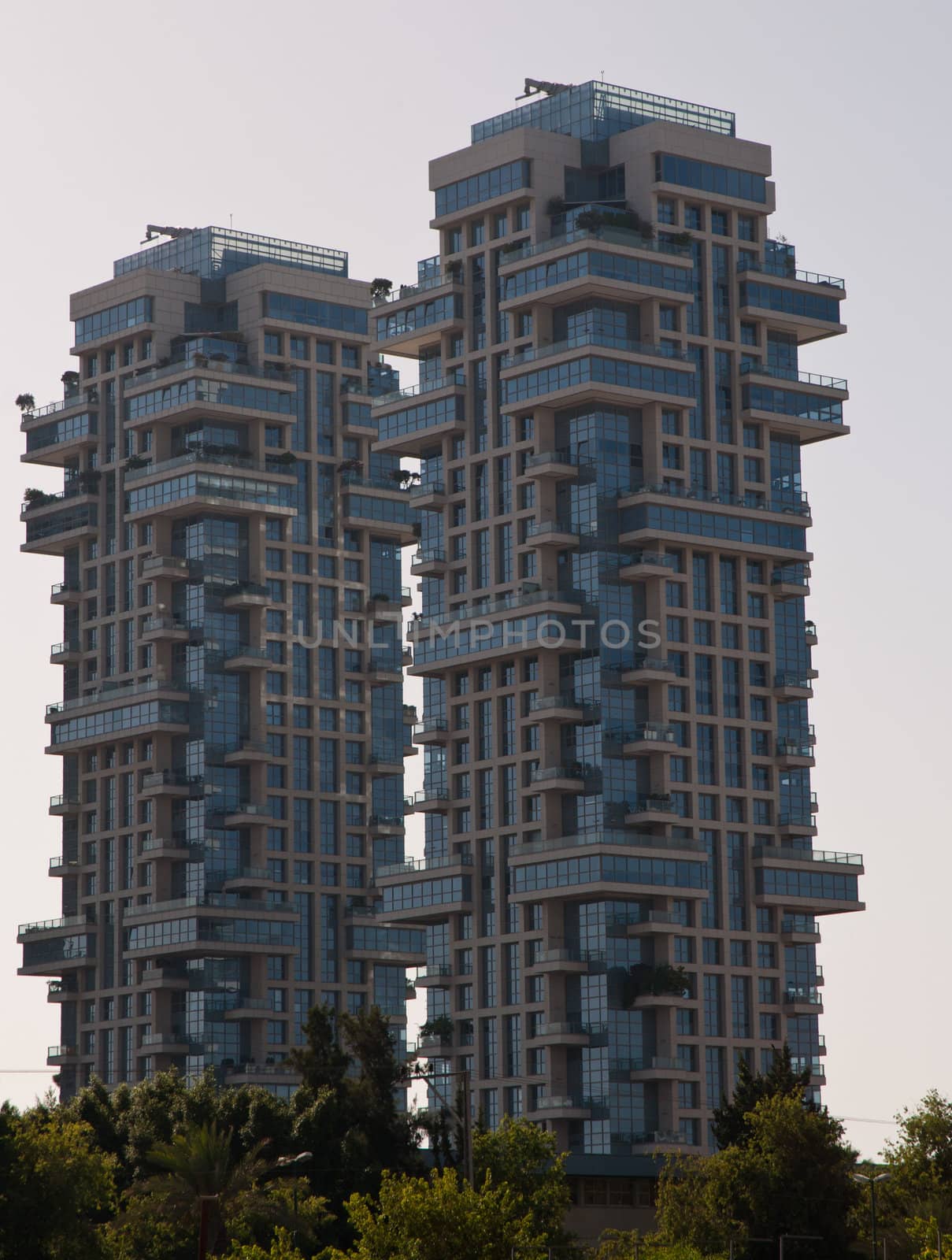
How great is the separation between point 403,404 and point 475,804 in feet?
99.6

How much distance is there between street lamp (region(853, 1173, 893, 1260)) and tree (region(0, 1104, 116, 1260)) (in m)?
36.0

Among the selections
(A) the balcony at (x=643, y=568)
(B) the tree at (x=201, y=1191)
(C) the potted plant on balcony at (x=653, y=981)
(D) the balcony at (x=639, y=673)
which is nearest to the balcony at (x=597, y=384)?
(A) the balcony at (x=643, y=568)

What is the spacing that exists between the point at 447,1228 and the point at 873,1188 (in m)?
38.4

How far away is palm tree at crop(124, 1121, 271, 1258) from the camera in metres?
118

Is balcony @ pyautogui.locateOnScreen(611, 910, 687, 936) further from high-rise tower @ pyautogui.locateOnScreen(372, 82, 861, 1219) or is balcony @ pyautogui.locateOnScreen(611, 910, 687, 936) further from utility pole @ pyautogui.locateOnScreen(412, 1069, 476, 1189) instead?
utility pole @ pyautogui.locateOnScreen(412, 1069, 476, 1189)

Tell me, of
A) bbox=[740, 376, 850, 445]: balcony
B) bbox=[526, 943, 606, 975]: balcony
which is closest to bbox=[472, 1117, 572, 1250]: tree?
bbox=[526, 943, 606, 975]: balcony

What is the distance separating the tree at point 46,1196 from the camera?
117m

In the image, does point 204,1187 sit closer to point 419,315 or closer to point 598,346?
point 598,346

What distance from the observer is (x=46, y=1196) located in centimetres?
11844

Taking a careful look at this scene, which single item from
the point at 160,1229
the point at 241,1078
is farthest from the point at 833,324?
the point at 160,1229

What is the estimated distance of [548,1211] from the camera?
134 meters

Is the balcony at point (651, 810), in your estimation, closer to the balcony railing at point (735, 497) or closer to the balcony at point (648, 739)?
the balcony at point (648, 739)

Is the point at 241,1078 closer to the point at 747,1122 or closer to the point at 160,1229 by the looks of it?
the point at 747,1122

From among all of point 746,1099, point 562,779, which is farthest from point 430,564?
point 746,1099
